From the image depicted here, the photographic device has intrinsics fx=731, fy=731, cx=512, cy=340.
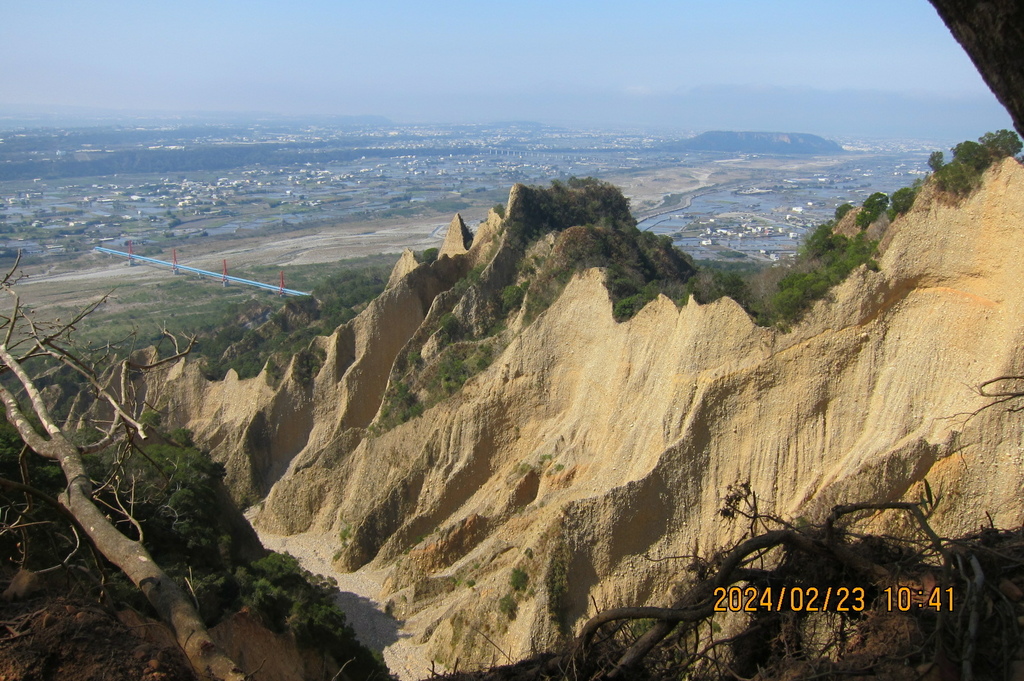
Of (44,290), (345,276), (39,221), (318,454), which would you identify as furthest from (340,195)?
(318,454)

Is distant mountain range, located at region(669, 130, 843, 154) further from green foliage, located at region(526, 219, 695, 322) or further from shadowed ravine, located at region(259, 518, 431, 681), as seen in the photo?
shadowed ravine, located at region(259, 518, 431, 681)

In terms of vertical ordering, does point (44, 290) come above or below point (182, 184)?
below

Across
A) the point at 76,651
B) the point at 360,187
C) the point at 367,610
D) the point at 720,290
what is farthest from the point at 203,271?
the point at 76,651

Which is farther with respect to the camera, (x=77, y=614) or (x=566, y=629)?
(x=566, y=629)

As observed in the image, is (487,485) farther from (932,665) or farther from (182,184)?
(182,184)

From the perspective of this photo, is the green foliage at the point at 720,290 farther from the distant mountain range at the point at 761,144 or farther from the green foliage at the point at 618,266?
the distant mountain range at the point at 761,144

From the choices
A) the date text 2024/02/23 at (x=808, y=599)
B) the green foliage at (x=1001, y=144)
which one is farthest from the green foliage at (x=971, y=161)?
the date text 2024/02/23 at (x=808, y=599)
